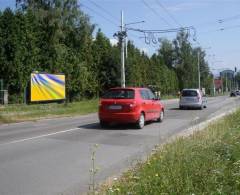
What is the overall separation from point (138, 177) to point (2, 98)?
24.1 m

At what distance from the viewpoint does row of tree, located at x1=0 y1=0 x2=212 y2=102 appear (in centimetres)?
3058

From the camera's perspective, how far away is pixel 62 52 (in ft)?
124

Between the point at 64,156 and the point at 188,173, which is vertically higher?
the point at 188,173

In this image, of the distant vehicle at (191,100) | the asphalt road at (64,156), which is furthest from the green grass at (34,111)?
the asphalt road at (64,156)

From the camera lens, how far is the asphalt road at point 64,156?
26.2ft

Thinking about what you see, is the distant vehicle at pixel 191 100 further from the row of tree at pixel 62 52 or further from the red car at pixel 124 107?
the red car at pixel 124 107

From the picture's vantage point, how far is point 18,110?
92.5 ft

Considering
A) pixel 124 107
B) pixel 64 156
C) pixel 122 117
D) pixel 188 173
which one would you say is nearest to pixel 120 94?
pixel 124 107

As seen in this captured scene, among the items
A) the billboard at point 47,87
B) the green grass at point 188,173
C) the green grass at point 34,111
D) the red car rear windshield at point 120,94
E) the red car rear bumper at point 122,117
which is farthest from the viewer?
the billboard at point 47,87

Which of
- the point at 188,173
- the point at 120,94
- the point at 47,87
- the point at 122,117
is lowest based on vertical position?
the point at 188,173

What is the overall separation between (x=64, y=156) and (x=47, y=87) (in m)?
22.7

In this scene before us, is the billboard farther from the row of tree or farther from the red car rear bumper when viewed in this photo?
the red car rear bumper

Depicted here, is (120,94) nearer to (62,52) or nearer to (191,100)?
(191,100)

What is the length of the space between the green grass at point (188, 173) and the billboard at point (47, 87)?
23261 millimetres
